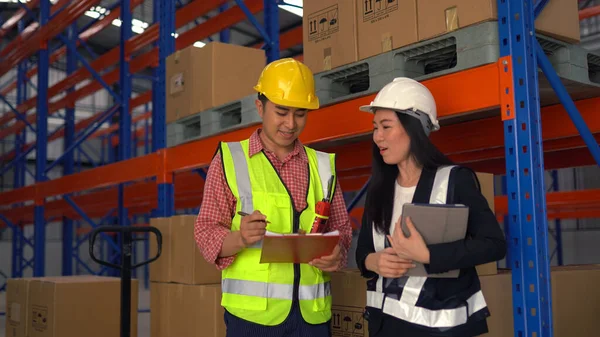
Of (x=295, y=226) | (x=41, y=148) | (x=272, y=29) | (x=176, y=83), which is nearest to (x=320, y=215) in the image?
(x=295, y=226)

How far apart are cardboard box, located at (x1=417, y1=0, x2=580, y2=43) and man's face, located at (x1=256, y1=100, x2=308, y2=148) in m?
0.74

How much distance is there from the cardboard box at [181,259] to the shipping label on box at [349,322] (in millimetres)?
1163

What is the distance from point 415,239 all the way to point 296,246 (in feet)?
1.54

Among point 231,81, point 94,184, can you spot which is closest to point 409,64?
point 231,81

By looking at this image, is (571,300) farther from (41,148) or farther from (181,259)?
(41,148)

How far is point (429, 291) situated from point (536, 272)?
0.62 m

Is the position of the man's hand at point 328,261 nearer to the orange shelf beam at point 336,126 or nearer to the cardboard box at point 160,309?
the orange shelf beam at point 336,126

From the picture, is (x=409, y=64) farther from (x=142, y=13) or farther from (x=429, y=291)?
(x=142, y=13)

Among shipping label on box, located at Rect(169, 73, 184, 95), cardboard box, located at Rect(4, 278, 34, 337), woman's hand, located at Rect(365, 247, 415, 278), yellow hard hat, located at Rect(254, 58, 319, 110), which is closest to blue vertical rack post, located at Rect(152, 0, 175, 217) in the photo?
shipping label on box, located at Rect(169, 73, 184, 95)

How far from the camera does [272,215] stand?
8.11ft

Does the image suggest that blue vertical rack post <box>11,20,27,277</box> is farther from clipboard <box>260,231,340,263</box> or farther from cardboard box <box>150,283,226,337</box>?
clipboard <box>260,231,340,263</box>

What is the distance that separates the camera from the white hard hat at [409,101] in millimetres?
2197

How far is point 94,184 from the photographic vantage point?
744 cm

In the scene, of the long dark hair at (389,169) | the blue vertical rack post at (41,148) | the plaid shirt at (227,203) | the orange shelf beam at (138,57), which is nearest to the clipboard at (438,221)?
the long dark hair at (389,169)
